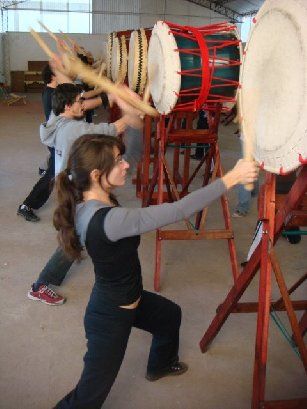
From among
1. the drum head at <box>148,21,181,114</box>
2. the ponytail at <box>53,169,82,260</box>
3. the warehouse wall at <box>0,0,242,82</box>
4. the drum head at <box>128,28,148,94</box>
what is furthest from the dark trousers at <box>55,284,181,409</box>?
the warehouse wall at <box>0,0,242,82</box>

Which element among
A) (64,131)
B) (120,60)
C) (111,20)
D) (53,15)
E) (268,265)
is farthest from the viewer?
(111,20)

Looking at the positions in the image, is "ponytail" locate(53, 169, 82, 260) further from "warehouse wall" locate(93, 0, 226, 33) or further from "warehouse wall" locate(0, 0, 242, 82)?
"warehouse wall" locate(93, 0, 226, 33)

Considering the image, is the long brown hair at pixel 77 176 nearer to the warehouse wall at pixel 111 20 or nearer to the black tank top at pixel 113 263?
the black tank top at pixel 113 263

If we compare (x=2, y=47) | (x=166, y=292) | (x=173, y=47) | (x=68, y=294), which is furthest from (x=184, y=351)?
(x=2, y=47)

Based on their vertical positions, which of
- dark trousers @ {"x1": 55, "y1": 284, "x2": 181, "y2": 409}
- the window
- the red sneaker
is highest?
the window

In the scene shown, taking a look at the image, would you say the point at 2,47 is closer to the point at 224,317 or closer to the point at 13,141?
the point at 13,141

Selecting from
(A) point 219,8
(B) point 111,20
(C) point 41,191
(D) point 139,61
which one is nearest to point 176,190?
(D) point 139,61

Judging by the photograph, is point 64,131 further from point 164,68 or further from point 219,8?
point 219,8

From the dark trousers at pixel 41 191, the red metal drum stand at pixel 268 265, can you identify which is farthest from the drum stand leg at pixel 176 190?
the dark trousers at pixel 41 191

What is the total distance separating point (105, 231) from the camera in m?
1.50

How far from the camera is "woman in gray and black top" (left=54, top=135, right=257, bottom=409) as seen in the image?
59.0 inches

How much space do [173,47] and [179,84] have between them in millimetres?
216

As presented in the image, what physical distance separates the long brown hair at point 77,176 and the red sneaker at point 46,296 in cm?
113

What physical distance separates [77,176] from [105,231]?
0.28 metres
